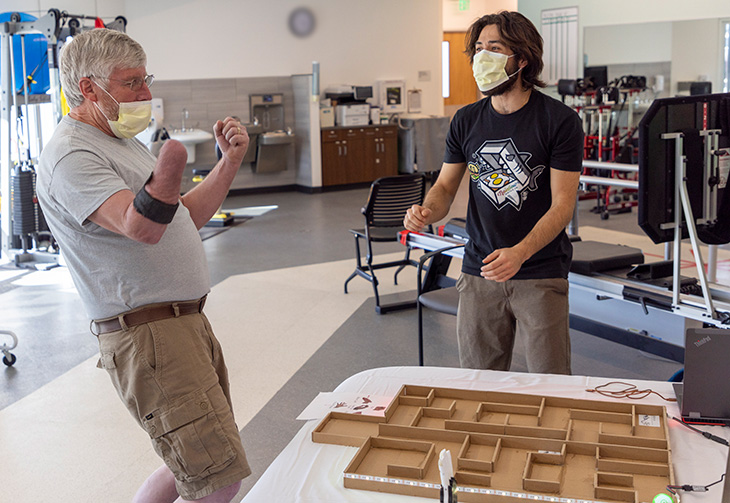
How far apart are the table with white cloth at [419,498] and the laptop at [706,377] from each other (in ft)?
0.12

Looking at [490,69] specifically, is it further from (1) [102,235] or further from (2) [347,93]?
(2) [347,93]

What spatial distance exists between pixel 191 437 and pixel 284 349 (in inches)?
108

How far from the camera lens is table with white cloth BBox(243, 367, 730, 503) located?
1588 millimetres

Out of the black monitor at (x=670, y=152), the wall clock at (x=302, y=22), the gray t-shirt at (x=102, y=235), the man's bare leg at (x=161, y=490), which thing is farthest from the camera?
the wall clock at (x=302, y=22)

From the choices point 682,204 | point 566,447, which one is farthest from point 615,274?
point 566,447

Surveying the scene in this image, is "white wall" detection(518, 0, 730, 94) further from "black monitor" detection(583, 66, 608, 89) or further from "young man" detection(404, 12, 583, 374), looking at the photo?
"young man" detection(404, 12, 583, 374)

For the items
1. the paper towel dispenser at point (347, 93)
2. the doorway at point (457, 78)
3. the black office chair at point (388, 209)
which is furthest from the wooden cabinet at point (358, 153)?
the black office chair at point (388, 209)

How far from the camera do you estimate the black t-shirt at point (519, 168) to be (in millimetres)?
2287

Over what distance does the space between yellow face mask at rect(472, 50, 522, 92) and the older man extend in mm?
1040

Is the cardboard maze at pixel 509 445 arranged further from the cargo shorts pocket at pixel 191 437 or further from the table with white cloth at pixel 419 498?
the cargo shorts pocket at pixel 191 437

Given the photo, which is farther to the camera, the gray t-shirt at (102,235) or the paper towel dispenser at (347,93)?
the paper towel dispenser at (347,93)

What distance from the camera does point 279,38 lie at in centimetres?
1116

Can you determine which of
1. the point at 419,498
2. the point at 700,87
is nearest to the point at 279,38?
the point at 700,87

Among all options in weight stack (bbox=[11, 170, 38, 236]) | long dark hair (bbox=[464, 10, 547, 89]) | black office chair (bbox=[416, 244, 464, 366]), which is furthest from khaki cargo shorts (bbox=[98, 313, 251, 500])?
weight stack (bbox=[11, 170, 38, 236])
